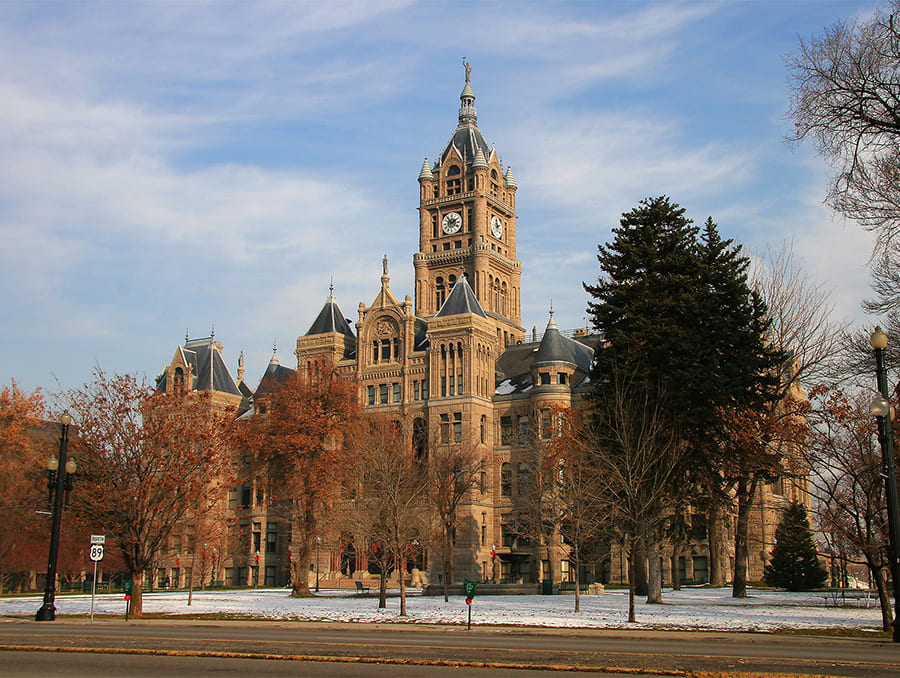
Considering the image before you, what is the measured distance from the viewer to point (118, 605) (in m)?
43.2

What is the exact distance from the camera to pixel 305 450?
54000 millimetres

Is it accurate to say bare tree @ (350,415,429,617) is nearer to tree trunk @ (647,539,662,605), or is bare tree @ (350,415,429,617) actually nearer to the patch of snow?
tree trunk @ (647,539,662,605)

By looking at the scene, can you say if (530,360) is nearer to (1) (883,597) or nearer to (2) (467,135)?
(2) (467,135)

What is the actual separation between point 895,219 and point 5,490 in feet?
165

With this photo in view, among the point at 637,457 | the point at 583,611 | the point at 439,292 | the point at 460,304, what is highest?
the point at 439,292

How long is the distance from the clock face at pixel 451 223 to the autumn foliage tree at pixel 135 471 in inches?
2275

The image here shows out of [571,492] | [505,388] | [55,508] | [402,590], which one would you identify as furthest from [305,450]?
[505,388]

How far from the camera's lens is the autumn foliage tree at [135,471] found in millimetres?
34969

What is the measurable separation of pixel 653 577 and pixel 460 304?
39071 millimetres

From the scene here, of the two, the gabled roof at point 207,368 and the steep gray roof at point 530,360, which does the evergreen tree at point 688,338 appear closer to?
the steep gray roof at point 530,360

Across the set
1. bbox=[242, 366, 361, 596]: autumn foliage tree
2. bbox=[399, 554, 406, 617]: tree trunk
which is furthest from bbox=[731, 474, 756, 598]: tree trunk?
bbox=[242, 366, 361, 596]: autumn foliage tree

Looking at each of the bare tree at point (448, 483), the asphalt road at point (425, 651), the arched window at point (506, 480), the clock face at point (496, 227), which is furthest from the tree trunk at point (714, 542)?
the clock face at point (496, 227)

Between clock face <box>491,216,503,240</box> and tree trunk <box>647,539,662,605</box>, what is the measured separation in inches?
2276

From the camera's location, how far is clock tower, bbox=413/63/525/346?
90.4 meters
